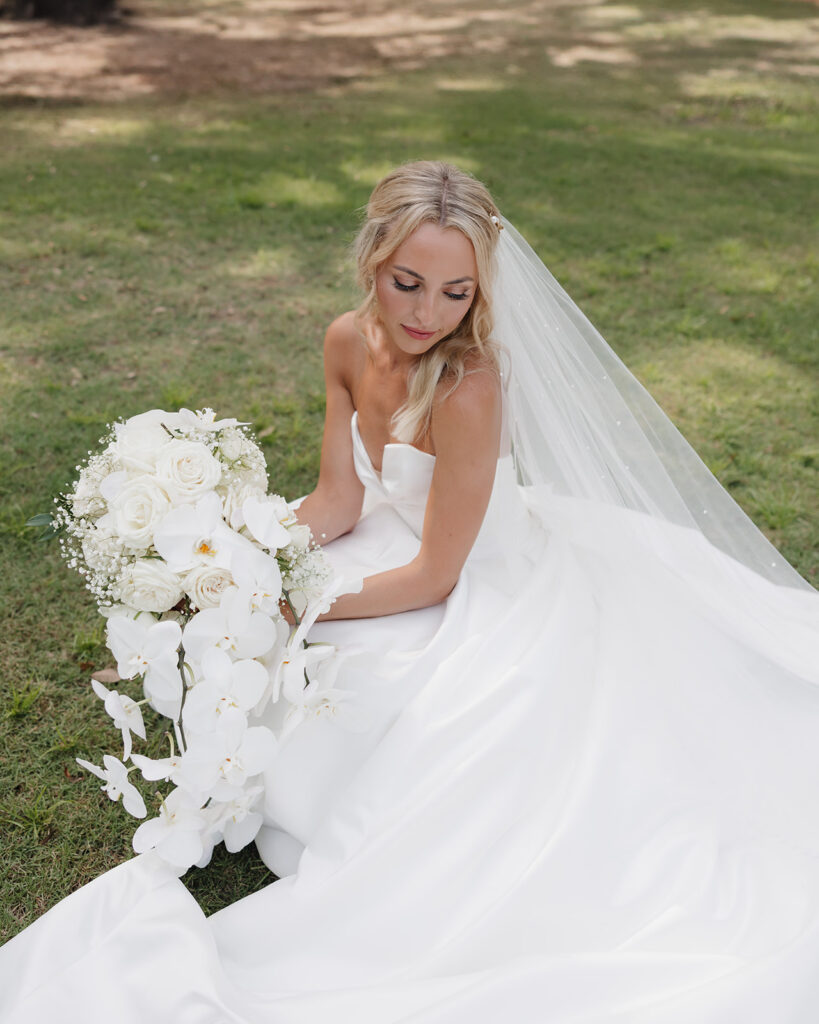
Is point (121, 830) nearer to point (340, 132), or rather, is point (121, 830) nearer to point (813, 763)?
point (813, 763)

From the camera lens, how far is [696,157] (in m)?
9.62

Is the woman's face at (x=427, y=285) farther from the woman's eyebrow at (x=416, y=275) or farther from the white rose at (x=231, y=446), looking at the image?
the white rose at (x=231, y=446)

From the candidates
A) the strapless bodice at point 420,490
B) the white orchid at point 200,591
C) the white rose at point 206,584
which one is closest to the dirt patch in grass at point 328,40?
the strapless bodice at point 420,490

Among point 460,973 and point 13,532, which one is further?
point 13,532

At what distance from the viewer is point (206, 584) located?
2105 mm

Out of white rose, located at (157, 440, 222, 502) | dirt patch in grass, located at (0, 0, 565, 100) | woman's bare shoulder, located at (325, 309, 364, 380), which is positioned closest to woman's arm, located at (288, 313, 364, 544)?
woman's bare shoulder, located at (325, 309, 364, 380)

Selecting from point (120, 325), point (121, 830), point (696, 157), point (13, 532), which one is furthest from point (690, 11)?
point (121, 830)

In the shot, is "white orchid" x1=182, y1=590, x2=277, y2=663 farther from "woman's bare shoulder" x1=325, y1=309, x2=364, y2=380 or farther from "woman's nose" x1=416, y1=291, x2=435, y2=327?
"woman's bare shoulder" x1=325, y1=309, x2=364, y2=380

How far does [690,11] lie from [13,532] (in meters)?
18.7

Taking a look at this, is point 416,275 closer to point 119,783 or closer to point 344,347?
point 344,347

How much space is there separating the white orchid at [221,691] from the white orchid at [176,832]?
36 cm

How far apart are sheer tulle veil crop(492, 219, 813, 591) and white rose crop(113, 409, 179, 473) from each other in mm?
1099

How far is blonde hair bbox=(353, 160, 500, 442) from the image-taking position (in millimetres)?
2473

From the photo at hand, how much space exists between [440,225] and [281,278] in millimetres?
4343
